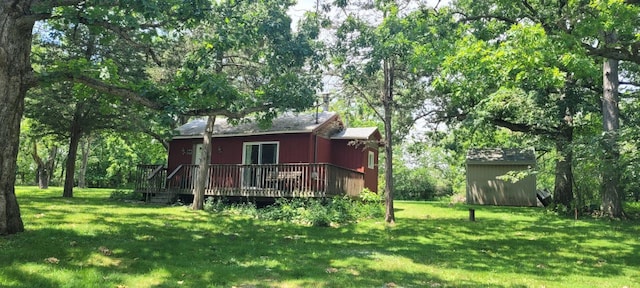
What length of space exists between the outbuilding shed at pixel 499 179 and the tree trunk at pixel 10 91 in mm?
21154

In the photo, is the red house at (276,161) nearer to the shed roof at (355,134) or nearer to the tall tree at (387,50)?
the shed roof at (355,134)

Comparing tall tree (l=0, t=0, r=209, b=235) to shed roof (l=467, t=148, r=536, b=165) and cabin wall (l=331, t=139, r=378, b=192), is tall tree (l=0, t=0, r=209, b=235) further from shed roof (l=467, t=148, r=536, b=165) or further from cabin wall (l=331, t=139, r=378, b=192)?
shed roof (l=467, t=148, r=536, b=165)

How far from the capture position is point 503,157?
2347 centimetres

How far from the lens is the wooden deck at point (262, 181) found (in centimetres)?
Result: 1586

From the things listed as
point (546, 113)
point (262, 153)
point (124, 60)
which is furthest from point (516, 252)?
point (124, 60)

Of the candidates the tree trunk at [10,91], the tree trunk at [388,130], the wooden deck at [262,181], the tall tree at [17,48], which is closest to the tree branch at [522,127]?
the wooden deck at [262,181]

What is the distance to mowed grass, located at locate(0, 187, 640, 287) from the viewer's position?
253 inches

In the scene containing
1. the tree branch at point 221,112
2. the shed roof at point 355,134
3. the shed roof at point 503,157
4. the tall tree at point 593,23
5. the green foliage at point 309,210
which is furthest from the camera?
the shed roof at point 503,157

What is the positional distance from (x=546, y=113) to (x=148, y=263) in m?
16.1

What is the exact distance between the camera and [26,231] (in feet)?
27.9

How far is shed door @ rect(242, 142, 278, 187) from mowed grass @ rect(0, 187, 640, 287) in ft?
12.2

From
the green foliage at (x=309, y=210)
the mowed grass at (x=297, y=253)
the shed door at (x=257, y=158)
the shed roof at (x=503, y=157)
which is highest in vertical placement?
the shed roof at (x=503, y=157)

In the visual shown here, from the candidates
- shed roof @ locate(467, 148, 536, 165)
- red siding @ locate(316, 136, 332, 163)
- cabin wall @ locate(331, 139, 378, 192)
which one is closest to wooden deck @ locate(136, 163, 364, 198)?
cabin wall @ locate(331, 139, 378, 192)

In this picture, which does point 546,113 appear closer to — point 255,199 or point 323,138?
point 323,138
